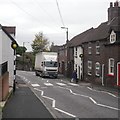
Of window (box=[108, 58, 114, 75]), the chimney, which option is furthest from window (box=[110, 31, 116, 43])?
the chimney

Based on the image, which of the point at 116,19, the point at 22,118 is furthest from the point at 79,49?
the point at 22,118

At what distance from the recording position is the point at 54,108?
62.3 ft

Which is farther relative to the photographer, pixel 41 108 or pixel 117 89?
pixel 117 89

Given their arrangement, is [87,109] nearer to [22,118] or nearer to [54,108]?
[54,108]

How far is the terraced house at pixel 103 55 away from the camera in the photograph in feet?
109

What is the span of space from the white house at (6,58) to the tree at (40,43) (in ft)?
164

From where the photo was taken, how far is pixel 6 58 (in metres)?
26.0

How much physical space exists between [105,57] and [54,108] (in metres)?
18.5

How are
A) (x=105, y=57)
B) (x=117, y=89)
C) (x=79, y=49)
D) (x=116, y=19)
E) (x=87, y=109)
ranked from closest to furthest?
(x=87, y=109) → (x=117, y=89) → (x=105, y=57) → (x=116, y=19) → (x=79, y=49)

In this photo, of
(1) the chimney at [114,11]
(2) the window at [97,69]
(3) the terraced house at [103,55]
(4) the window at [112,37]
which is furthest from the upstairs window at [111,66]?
(1) the chimney at [114,11]

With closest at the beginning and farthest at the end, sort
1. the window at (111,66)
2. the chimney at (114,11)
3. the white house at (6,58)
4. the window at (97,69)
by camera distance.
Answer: the white house at (6,58), the window at (111,66), the window at (97,69), the chimney at (114,11)

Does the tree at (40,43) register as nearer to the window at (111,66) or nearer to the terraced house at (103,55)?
the terraced house at (103,55)

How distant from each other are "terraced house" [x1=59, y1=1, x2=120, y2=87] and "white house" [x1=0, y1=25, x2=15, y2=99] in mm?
9433

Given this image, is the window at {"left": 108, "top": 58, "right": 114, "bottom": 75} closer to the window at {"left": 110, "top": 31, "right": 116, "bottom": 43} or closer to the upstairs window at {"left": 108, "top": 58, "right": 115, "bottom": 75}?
the upstairs window at {"left": 108, "top": 58, "right": 115, "bottom": 75}
